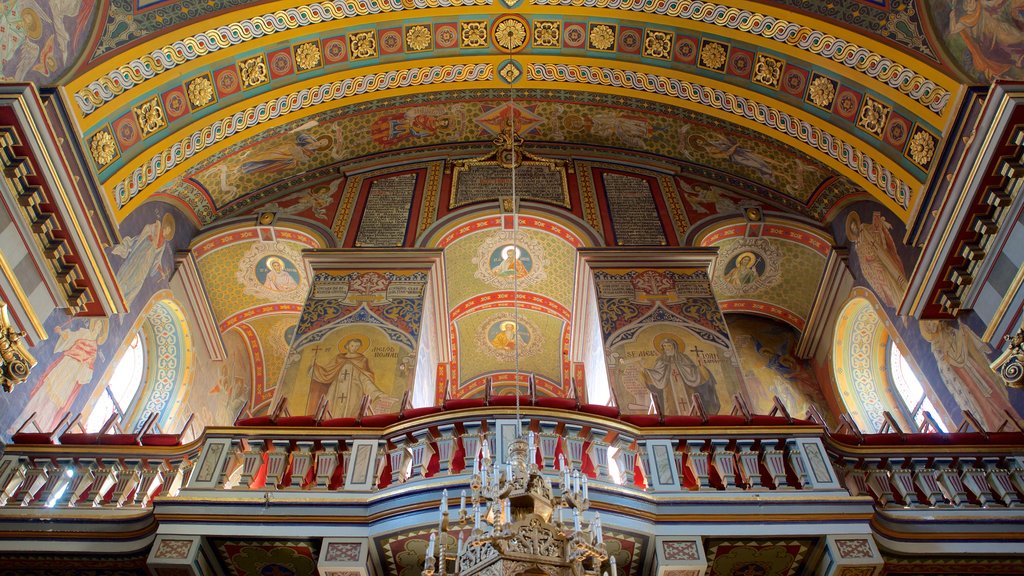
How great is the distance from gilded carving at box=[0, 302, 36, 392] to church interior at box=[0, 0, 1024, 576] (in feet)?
0.23

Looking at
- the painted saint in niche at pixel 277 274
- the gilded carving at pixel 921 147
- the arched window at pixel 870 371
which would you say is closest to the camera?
the gilded carving at pixel 921 147

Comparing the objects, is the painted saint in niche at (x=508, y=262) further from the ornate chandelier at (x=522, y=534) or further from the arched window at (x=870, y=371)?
the ornate chandelier at (x=522, y=534)

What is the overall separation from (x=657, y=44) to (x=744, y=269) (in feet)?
11.3

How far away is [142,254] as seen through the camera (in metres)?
9.76

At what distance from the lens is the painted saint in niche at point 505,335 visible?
42.9 feet

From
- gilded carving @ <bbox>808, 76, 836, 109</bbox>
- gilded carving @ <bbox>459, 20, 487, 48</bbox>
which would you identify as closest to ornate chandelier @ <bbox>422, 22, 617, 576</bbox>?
gilded carving @ <bbox>808, 76, 836, 109</bbox>

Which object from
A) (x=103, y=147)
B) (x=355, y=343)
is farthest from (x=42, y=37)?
(x=355, y=343)

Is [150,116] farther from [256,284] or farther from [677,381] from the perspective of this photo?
[677,381]

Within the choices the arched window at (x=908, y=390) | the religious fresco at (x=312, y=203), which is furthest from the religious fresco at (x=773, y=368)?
the religious fresco at (x=312, y=203)

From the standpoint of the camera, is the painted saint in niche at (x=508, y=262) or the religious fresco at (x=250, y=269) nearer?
the religious fresco at (x=250, y=269)

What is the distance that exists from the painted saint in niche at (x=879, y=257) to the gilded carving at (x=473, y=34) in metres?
5.38

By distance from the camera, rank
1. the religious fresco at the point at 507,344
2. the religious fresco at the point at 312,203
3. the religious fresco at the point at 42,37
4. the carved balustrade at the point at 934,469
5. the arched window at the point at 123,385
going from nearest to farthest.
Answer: the carved balustrade at the point at 934,469, the religious fresco at the point at 42,37, the arched window at the point at 123,385, the religious fresco at the point at 312,203, the religious fresco at the point at 507,344

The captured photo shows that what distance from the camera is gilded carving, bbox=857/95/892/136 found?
9133mm

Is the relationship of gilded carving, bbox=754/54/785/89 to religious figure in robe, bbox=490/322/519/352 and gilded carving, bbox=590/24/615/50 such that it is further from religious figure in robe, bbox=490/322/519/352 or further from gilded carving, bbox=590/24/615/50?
religious figure in robe, bbox=490/322/519/352
